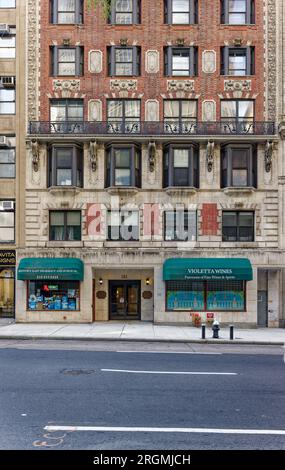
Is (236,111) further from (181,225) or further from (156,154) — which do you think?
(181,225)

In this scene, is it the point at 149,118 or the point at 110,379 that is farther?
the point at 149,118

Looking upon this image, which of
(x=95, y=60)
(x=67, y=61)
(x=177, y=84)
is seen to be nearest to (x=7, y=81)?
(x=67, y=61)

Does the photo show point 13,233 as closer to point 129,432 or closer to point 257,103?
point 257,103

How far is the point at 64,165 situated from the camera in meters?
24.7

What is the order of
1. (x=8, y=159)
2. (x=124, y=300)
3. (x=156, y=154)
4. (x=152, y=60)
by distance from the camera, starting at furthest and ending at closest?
(x=124, y=300) → (x=8, y=159) → (x=152, y=60) → (x=156, y=154)

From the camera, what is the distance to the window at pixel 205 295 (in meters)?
24.2

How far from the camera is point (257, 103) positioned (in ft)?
81.2

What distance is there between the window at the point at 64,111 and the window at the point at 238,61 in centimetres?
905

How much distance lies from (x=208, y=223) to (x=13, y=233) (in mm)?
11617

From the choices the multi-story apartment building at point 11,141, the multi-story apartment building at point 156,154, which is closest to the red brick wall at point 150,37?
the multi-story apartment building at point 156,154

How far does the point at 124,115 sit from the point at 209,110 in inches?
199

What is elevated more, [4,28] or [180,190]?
[4,28]
